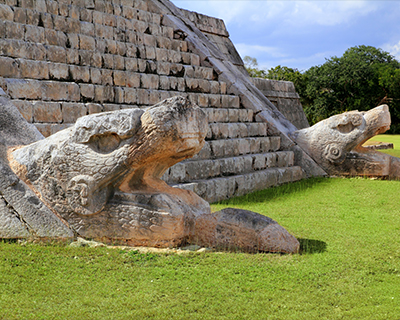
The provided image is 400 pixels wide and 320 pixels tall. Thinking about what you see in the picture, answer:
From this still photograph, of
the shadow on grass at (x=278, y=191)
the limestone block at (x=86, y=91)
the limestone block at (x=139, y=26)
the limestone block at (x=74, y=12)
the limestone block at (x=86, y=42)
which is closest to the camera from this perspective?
the limestone block at (x=86, y=91)

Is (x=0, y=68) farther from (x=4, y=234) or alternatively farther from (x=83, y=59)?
(x=4, y=234)

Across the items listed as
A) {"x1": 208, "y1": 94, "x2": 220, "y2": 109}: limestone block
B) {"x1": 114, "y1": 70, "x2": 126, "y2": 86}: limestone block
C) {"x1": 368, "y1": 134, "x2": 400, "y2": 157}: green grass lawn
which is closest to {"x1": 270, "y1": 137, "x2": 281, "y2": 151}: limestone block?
{"x1": 208, "y1": 94, "x2": 220, "y2": 109}: limestone block

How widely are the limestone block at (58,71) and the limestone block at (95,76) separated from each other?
393 millimetres

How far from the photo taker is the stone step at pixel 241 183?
264 inches

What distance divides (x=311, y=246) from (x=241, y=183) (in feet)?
10.5

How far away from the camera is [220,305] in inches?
119

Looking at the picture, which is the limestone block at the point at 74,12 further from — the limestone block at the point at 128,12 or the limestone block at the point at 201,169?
the limestone block at the point at 201,169

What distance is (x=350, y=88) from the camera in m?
36.4

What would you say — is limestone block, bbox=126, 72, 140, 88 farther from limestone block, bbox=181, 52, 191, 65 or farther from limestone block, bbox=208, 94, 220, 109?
limestone block, bbox=181, 52, 191, 65

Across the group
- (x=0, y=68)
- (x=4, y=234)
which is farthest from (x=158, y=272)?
(x=0, y=68)

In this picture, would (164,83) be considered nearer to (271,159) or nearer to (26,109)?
(271,159)

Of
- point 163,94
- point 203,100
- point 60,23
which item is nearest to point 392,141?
point 203,100

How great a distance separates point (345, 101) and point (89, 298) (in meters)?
36.0

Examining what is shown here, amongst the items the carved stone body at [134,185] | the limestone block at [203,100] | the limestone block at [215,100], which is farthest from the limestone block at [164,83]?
the carved stone body at [134,185]
